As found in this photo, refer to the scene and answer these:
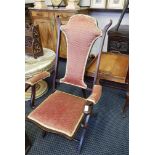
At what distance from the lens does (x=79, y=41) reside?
5.26 ft

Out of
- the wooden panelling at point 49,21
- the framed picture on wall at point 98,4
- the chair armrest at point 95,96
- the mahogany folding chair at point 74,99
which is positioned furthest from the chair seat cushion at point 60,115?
the framed picture on wall at point 98,4

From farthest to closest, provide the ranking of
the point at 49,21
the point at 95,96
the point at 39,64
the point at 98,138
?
1. the point at 49,21
2. the point at 39,64
3. the point at 98,138
4. the point at 95,96

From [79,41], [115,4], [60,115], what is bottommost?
[60,115]

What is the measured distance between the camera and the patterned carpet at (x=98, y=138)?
1.62 metres

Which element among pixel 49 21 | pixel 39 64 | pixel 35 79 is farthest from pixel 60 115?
pixel 49 21

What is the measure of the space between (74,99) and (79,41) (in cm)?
56

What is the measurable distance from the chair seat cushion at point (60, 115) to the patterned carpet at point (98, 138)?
Result: 0.40 m

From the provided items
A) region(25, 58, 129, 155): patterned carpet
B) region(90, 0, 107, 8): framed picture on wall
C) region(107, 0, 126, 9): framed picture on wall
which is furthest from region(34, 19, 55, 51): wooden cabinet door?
region(25, 58, 129, 155): patterned carpet

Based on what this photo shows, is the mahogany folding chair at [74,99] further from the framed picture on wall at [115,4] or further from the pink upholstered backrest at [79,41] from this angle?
the framed picture on wall at [115,4]

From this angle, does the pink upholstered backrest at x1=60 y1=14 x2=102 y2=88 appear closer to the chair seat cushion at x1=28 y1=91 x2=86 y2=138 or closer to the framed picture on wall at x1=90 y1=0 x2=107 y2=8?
the chair seat cushion at x1=28 y1=91 x2=86 y2=138

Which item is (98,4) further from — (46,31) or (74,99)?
(74,99)

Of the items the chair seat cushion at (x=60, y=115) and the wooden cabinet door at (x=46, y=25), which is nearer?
the chair seat cushion at (x=60, y=115)

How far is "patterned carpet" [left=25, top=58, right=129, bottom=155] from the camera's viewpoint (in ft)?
5.31
